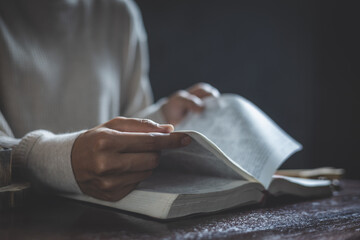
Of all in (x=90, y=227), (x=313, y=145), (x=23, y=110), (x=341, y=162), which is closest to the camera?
(x=90, y=227)

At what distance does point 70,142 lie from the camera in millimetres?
420

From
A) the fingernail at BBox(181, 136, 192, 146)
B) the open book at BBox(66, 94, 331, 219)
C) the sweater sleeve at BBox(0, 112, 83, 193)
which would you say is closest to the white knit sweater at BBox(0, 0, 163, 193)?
the sweater sleeve at BBox(0, 112, 83, 193)

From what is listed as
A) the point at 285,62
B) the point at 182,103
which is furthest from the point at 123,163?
the point at 285,62

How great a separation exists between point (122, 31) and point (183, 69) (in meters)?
0.53

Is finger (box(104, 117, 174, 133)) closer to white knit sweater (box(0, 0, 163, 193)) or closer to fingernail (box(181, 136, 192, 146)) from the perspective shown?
fingernail (box(181, 136, 192, 146))

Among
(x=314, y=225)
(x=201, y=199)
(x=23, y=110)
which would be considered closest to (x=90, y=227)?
(x=201, y=199)

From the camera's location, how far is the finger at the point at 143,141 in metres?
0.38

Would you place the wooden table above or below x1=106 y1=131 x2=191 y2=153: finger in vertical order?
below

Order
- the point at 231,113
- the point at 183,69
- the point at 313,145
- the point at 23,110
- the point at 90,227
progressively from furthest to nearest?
the point at 313,145, the point at 183,69, the point at 23,110, the point at 231,113, the point at 90,227

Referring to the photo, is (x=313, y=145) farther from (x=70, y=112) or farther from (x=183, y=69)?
(x=70, y=112)

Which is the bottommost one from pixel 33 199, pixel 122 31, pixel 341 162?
pixel 341 162

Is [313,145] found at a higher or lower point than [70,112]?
lower

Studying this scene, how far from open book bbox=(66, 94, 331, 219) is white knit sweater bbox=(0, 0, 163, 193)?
0.91ft

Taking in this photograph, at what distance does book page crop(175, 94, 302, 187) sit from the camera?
47 centimetres
